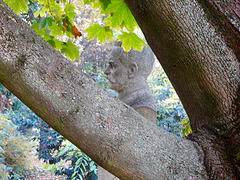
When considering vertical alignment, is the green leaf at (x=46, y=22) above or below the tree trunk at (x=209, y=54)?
above

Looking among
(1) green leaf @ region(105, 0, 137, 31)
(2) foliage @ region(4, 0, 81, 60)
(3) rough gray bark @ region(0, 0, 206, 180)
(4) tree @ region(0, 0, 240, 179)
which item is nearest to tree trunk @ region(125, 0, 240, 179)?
(4) tree @ region(0, 0, 240, 179)

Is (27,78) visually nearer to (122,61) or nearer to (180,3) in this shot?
(180,3)

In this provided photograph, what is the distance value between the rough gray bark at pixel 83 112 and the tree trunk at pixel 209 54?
0.52ft

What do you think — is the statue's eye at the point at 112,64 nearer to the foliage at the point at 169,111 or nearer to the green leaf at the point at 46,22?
the green leaf at the point at 46,22

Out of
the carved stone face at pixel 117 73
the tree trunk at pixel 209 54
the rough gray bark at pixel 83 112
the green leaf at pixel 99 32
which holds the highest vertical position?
the carved stone face at pixel 117 73

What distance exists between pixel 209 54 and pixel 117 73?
2.62 metres

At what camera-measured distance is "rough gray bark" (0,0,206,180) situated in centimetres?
107

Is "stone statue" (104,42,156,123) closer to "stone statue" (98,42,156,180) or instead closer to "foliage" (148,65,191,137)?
"stone statue" (98,42,156,180)

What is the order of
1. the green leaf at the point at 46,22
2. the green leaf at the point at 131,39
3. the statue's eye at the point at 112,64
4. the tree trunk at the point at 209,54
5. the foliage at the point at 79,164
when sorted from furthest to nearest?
the foliage at the point at 79,164 → the statue's eye at the point at 112,64 → the green leaf at the point at 46,22 → the green leaf at the point at 131,39 → the tree trunk at the point at 209,54

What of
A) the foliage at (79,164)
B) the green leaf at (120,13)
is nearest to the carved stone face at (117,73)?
the green leaf at (120,13)

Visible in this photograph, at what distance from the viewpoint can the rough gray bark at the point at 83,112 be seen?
1073mm

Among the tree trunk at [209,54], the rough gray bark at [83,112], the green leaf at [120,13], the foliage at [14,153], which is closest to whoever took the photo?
the rough gray bark at [83,112]

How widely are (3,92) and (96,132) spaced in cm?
817

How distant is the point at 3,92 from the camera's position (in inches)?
332
